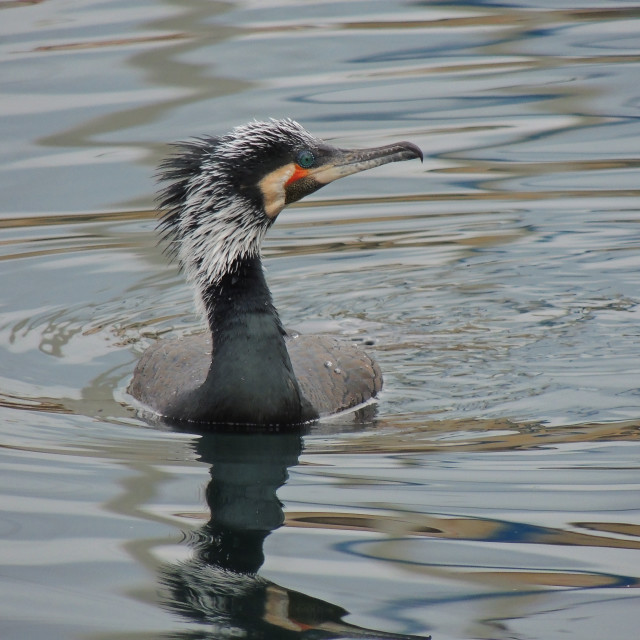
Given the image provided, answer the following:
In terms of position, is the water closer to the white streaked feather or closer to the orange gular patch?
the white streaked feather

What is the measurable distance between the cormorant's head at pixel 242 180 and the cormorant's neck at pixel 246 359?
133 mm

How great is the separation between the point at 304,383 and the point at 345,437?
2.61 feet

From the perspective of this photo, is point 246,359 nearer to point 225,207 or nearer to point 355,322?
point 225,207

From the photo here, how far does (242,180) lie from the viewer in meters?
7.75

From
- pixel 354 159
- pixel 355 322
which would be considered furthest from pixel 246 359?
pixel 355 322

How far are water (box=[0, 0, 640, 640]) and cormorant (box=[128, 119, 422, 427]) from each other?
317 millimetres

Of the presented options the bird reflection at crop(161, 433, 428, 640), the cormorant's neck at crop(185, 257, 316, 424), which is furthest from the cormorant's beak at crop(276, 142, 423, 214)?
the bird reflection at crop(161, 433, 428, 640)

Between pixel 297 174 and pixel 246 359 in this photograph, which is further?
pixel 297 174

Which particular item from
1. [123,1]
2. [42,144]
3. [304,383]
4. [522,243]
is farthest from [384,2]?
[304,383]

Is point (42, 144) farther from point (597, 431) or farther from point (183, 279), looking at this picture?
point (597, 431)

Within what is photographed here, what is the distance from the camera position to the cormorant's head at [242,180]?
7.74 m

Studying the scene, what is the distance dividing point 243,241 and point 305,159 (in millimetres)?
603

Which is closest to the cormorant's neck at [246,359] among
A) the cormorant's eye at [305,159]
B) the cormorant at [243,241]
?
the cormorant at [243,241]

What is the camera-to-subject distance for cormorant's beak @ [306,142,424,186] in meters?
7.79
